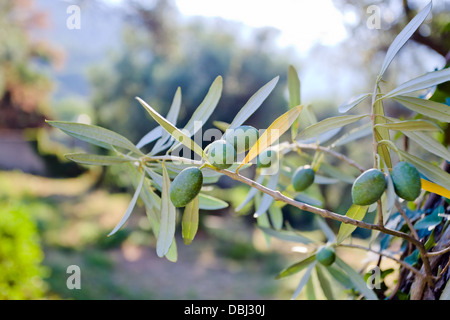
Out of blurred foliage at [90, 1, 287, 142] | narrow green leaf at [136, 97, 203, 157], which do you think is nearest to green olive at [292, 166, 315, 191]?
narrow green leaf at [136, 97, 203, 157]

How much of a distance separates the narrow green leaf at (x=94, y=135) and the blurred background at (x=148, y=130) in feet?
2.24

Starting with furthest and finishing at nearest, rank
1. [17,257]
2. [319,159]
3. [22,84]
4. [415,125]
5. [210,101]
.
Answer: [22,84] → [17,257] → [319,159] → [210,101] → [415,125]

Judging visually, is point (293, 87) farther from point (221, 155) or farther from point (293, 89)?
point (221, 155)

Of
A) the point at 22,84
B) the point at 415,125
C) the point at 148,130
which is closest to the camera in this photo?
the point at 415,125

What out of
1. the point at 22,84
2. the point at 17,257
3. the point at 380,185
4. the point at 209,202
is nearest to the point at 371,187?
the point at 380,185

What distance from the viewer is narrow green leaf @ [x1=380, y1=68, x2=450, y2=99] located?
300mm

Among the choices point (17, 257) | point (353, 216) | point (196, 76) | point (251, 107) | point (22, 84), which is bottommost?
point (17, 257)

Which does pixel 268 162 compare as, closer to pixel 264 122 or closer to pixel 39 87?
pixel 264 122

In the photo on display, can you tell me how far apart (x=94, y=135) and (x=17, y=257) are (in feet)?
3.73

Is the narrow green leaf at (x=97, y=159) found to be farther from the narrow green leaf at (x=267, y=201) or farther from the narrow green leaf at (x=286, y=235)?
the narrow green leaf at (x=286, y=235)

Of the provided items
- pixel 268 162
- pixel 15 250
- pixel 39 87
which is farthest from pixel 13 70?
pixel 268 162

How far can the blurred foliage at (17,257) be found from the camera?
1.20m

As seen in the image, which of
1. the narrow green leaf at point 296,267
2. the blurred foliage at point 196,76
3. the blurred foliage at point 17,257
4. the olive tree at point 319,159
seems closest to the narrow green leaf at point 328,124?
the olive tree at point 319,159

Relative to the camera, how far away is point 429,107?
12.5 inches
